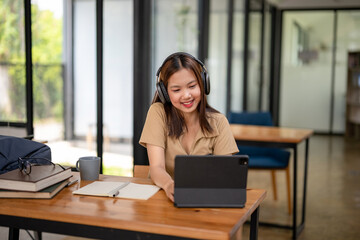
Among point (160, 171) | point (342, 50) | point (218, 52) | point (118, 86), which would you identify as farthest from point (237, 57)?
point (160, 171)

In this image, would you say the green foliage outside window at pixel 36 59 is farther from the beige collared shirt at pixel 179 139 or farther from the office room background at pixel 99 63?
the beige collared shirt at pixel 179 139

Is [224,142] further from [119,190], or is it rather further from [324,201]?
[324,201]

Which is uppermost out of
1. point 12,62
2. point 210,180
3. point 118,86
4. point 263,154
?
point 12,62

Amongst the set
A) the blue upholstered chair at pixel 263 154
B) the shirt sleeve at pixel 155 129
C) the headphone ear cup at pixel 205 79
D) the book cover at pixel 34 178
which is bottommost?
the blue upholstered chair at pixel 263 154

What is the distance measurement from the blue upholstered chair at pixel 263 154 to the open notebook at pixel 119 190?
2171 mm

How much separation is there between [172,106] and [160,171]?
38cm

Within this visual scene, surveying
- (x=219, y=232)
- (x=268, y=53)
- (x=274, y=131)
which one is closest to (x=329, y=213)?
(x=274, y=131)

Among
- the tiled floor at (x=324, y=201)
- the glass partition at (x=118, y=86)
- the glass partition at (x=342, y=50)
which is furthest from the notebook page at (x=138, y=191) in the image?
the glass partition at (x=342, y=50)

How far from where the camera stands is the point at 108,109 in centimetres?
357

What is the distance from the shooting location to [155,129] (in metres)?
2.04

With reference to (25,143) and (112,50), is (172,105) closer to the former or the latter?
(25,143)

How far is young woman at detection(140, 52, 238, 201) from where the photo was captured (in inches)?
77.7

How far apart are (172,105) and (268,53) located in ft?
24.0

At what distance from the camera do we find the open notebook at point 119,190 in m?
1.63
